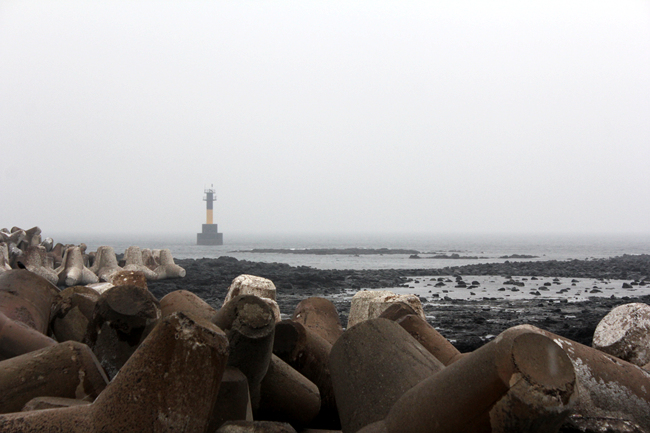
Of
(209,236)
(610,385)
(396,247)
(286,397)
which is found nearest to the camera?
(610,385)

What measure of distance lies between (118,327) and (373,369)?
53.1 inches

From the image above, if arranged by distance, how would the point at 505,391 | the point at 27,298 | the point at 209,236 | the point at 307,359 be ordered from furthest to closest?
1. the point at 209,236
2. the point at 27,298
3. the point at 307,359
4. the point at 505,391

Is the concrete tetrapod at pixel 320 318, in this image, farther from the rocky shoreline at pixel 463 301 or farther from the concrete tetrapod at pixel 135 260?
the concrete tetrapod at pixel 135 260

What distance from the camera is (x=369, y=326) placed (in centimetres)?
256

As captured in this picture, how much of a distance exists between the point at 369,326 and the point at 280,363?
→ 2.19 feet

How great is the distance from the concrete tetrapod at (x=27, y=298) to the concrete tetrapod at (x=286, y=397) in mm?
1774

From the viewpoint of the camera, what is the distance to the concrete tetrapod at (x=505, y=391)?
5.34 feet

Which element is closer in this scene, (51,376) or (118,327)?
(51,376)

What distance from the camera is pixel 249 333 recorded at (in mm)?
2453

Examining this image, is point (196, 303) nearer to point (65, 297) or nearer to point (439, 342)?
point (65, 297)

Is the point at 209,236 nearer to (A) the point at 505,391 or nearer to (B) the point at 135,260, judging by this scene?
(B) the point at 135,260

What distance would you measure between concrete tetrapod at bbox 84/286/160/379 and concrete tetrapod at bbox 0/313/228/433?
821 millimetres

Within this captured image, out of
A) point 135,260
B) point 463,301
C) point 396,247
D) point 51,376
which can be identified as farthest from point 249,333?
point 396,247

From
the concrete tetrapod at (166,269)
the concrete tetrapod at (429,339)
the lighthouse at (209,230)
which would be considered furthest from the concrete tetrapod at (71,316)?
the lighthouse at (209,230)
